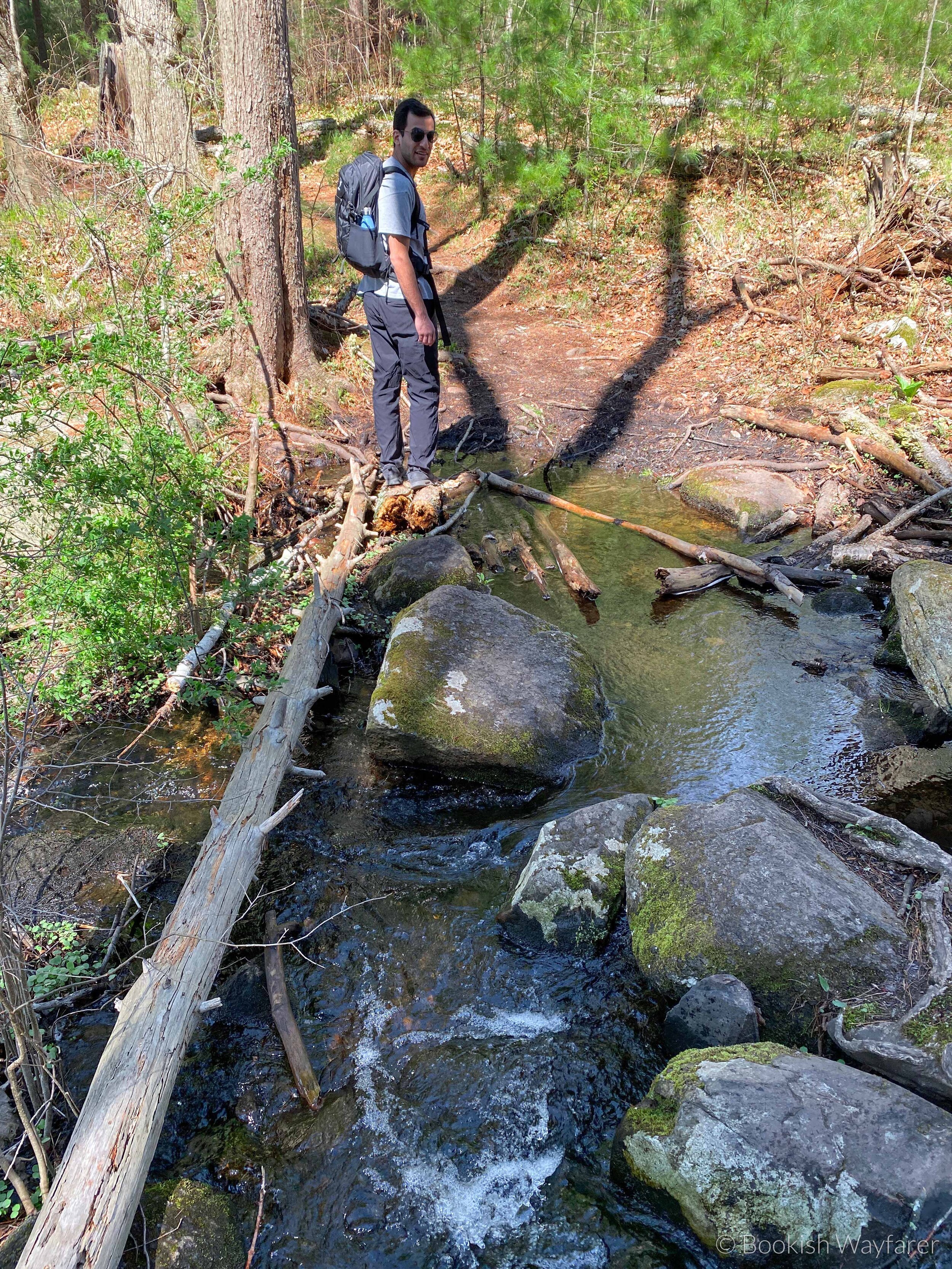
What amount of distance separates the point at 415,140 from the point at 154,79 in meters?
6.92

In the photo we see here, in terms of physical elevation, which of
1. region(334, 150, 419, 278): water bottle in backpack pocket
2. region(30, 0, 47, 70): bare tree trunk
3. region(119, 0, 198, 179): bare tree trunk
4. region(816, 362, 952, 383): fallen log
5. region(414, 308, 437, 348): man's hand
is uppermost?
region(30, 0, 47, 70): bare tree trunk

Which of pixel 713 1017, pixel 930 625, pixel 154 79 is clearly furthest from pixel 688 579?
pixel 154 79

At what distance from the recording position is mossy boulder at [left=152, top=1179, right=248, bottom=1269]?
2.54 metres

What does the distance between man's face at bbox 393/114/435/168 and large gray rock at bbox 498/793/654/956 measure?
490 centimetres

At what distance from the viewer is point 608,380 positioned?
10.2 m

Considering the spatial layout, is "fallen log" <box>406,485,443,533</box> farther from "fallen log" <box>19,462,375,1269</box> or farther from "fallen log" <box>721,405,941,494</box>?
"fallen log" <box>721,405,941,494</box>

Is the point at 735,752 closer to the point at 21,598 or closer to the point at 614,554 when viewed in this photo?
the point at 614,554

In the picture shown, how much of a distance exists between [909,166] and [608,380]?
4537 millimetres

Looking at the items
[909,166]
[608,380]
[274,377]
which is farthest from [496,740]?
[909,166]

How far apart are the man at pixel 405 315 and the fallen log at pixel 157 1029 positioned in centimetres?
313

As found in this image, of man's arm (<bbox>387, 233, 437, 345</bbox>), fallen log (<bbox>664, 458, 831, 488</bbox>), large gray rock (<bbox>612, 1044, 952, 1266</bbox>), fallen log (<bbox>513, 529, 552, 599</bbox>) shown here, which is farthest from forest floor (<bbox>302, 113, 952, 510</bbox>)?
large gray rock (<bbox>612, 1044, 952, 1266</bbox>)

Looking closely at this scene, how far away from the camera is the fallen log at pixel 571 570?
6480 millimetres

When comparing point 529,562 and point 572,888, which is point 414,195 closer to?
point 529,562

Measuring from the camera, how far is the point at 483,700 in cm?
487
